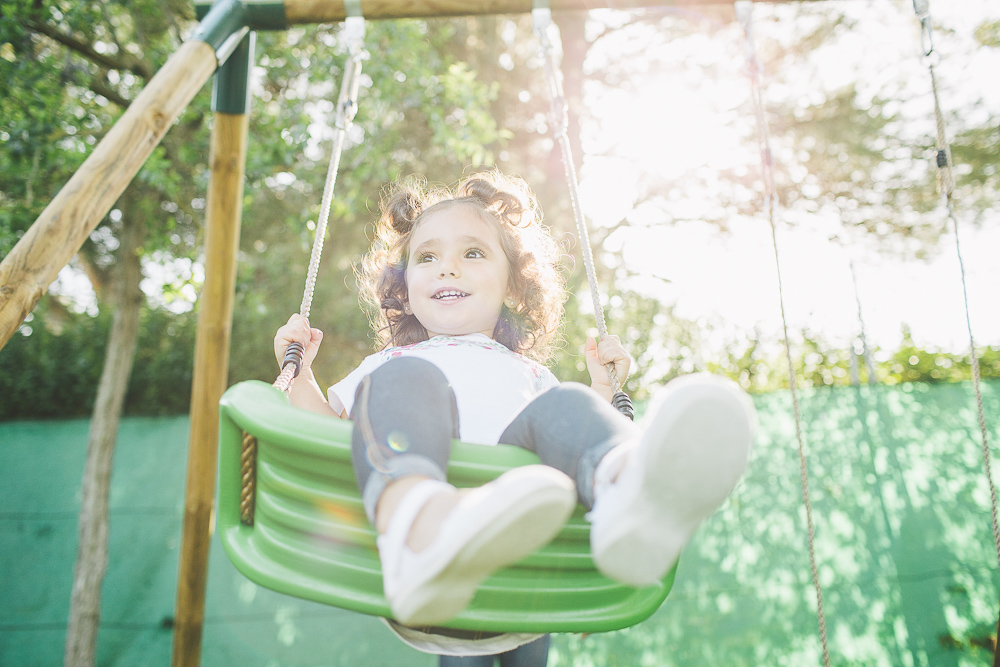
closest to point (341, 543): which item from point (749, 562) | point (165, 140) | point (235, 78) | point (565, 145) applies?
point (565, 145)

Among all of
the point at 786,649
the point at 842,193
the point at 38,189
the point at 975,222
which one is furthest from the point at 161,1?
the point at 975,222

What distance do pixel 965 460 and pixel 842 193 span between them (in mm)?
1732

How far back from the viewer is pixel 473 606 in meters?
0.85

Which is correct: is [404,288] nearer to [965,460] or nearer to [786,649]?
[786,649]

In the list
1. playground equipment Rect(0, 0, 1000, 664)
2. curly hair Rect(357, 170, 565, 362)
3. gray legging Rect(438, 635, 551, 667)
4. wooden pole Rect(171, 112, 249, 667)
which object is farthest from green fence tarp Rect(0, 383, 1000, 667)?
curly hair Rect(357, 170, 565, 362)

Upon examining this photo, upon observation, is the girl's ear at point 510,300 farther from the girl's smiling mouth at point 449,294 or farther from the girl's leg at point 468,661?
the girl's leg at point 468,661

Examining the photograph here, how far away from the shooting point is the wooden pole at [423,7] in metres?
1.58

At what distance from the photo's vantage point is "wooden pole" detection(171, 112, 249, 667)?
1.67m

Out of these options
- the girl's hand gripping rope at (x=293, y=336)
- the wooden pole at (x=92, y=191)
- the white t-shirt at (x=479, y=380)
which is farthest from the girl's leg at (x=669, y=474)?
the wooden pole at (x=92, y=191)

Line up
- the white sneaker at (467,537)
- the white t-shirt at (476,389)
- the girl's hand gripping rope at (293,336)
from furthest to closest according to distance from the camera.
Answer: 1. the girl's hand gripping rope at (293,336)
2. the white t-shirt at (476,389)
3. the white sneaker at (467,537)

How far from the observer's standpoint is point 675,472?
24.6 inches

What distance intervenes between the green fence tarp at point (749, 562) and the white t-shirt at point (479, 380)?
7.87ft

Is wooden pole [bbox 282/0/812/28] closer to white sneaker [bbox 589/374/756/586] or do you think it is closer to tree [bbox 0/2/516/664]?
tree [bbox 0/2/516/664]

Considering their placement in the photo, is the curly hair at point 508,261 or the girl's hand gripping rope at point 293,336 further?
the curly hair at point 508,261
